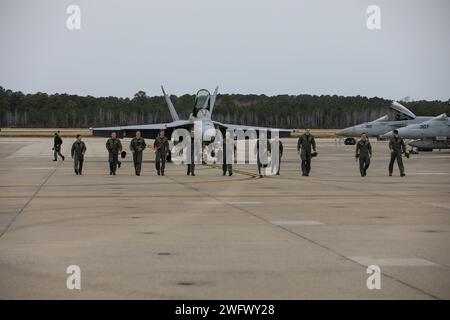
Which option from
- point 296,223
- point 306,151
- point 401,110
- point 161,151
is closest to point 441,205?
point 296,223

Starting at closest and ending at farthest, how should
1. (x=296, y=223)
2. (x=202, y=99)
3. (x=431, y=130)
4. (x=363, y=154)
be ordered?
(x=296, y=223)
(x=363, y=154)
(x=202, y=99)
(x=431, y=130)

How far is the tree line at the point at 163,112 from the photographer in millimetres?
151750

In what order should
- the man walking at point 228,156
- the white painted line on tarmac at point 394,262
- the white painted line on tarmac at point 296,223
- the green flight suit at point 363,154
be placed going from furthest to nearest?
the man walking at point 228,156, the green flight suit at point 363,154, the white painted line on tarmac at point 296,223, the white painted line on tarmac at point 394,262

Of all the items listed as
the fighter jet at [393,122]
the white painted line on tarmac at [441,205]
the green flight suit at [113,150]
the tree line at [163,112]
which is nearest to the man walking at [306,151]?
the green flight suit at [113,150]

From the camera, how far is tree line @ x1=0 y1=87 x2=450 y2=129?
498ft

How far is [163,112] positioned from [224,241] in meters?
147

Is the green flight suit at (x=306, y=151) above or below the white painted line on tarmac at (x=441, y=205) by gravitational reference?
above

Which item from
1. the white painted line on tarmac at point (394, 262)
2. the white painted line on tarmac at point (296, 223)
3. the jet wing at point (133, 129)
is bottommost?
the white painted line on tarmac at point (296, 223)

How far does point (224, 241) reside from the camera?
35.6ft

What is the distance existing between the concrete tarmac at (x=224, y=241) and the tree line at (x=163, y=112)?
126 m

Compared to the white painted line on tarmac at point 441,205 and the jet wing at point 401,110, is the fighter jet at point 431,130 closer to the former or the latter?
the jet wing at point 401,110

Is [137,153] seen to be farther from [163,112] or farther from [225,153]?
[163,112]
